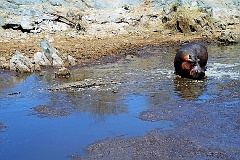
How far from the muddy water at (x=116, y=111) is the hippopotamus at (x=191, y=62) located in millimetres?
271

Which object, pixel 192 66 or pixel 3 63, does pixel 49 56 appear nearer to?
pixel 3 63

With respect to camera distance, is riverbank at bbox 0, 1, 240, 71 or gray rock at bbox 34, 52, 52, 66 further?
riverbank at bbox 0, 1, 240, 71

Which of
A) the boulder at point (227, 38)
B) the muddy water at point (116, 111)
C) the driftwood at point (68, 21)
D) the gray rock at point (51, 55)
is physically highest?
the driftwood at point (68, 21)

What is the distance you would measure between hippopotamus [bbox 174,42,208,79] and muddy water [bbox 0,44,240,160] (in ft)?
0.89

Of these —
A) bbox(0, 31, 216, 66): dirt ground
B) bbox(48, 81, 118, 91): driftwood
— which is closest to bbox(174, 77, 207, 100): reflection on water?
bbox(48, 81, 118, 91): driftwood

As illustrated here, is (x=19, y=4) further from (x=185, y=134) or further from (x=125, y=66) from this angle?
(x=185, y=134)

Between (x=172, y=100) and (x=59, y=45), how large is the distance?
Answer: 29.3ft

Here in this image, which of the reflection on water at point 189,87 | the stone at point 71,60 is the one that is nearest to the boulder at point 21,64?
the stone at point 71,60

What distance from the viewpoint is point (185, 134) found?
6680 mm

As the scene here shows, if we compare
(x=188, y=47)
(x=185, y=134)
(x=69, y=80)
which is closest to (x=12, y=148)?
Result: (x=185, y=134)

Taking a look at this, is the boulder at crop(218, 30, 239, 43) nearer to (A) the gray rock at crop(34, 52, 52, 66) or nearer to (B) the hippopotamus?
(B) the hippopotamus

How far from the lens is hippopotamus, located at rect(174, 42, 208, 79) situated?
1083 cm

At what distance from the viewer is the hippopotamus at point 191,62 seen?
35.5 ft

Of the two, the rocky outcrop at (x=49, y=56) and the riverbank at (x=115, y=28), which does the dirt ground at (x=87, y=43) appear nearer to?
the riverbank at (x=115, y=28)
